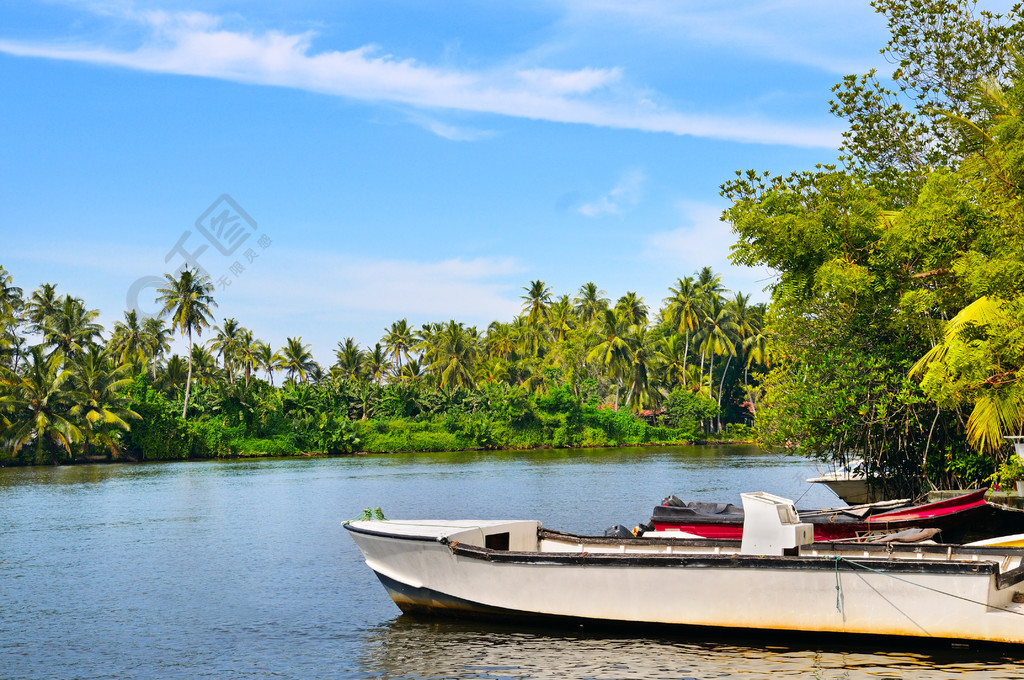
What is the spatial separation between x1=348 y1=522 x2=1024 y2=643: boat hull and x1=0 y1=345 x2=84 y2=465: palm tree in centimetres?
5997

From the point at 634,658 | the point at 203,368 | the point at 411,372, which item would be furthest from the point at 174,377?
the point at 634,658

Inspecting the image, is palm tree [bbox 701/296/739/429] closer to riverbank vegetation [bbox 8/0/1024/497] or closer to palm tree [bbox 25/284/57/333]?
riverbank vegetation [bbox 8/0/1024/497]

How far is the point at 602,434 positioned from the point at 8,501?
55.5m

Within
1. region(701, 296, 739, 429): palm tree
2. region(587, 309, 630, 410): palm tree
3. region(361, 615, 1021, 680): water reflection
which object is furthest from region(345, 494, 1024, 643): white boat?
region(701, 296, 739, 429): palm tree

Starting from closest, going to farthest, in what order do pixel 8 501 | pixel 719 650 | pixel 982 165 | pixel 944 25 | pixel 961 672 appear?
pixel 961 672 < pixel 719 650 < pixel 982 165 < pixel 944 25 < pixel 8 501

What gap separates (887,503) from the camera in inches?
848

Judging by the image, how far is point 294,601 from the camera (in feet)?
59.0

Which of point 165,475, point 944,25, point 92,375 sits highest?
point 944,25

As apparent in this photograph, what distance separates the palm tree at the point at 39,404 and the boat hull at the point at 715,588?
5997cm

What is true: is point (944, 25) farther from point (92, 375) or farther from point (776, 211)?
point (92, 375)

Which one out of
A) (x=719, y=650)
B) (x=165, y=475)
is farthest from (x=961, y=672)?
(x=165, y=475)

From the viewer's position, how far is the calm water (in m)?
12.6

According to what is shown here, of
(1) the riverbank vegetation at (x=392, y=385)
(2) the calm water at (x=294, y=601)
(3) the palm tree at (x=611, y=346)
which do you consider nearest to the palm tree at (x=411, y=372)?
(1) the riverbank vegetation at (x=392, y=385)

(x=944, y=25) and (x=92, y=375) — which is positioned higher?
(x=944, y=25)
